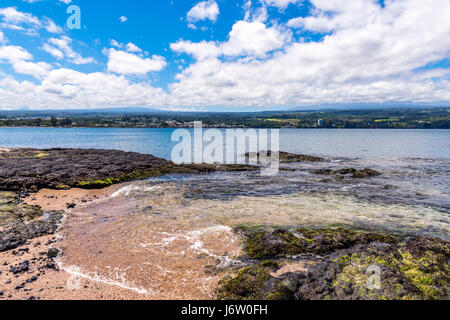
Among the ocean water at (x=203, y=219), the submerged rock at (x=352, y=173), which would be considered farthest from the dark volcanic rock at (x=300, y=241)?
the submerged rock at (x=352, y=173)

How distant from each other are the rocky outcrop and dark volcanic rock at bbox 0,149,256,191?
23131 mm

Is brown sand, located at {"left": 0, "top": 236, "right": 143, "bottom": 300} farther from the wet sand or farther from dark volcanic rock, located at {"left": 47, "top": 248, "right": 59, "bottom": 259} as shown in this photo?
dark volcanic rock, located at {"left": 47, "top": 248, "right": 59, "bottom": 259}

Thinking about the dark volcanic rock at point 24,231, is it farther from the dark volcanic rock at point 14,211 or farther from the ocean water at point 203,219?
the dark volcanic rock at point 14,211

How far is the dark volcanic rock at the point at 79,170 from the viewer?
84.0 ft

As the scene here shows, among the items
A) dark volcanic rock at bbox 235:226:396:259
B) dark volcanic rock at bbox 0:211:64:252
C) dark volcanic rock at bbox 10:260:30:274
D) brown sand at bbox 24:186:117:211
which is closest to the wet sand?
dark volcanic rock at bbox 10:260:30:274

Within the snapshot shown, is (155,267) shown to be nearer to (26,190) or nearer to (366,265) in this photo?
(366,265)

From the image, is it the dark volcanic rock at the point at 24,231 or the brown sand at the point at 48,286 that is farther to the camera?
the dark volcanic rock at the point at 24,231

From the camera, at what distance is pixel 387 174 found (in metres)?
36.3

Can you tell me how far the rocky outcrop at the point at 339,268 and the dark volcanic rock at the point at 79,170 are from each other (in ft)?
75.9

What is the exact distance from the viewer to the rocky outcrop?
335 inches

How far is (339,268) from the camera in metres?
9.95

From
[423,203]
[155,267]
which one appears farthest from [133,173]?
[423,203]

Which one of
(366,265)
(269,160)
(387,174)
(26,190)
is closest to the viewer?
(366,265)
